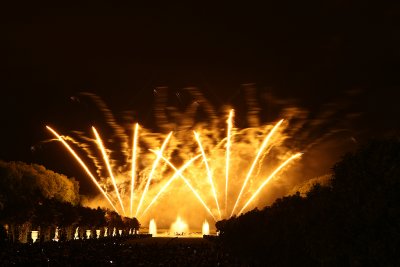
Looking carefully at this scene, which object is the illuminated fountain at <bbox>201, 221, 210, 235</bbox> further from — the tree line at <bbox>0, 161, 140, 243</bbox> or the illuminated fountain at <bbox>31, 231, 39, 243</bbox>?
the illuminated fountain at <bbox>31, 231, 39, 243</bbox>

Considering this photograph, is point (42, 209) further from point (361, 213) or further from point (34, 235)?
point (361, 213)

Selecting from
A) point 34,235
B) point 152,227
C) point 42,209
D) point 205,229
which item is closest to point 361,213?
point 42,209

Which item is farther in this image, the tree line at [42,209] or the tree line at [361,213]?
the tree line at [42,209]

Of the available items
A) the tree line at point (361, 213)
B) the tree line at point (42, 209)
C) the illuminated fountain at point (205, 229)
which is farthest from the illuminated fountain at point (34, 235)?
the tree line at point (361, 213)

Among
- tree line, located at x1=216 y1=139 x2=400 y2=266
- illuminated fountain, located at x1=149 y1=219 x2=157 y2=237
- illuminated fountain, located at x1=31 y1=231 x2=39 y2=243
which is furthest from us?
illuminated fountain, located at x1=149 y1=219 x2=157 y2=237

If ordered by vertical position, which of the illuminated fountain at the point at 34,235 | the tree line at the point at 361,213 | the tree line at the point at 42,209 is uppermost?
the tree line at the point at 42,209

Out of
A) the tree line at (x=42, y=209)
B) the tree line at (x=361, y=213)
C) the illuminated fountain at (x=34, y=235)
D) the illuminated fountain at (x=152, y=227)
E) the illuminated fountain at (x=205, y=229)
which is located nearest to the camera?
the tree line at (x=361, y=213)

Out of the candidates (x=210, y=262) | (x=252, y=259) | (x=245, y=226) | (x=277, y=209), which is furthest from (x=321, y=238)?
(x=245, y=226)

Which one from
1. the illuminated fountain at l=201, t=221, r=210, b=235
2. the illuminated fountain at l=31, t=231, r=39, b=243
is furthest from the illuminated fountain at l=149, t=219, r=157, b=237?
the illuminated fountain at l=31, t=231, r=39, b=243

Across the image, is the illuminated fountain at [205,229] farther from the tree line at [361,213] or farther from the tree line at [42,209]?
the tree line at [361,213]

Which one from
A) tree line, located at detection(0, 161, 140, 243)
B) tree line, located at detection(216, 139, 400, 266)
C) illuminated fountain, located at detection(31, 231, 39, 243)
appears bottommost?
tree line, located at detection(216, 139, 400, 266)

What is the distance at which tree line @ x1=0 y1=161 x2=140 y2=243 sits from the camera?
69312 mm

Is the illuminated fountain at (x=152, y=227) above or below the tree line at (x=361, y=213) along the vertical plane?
above

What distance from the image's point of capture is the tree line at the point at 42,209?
69.3 m
